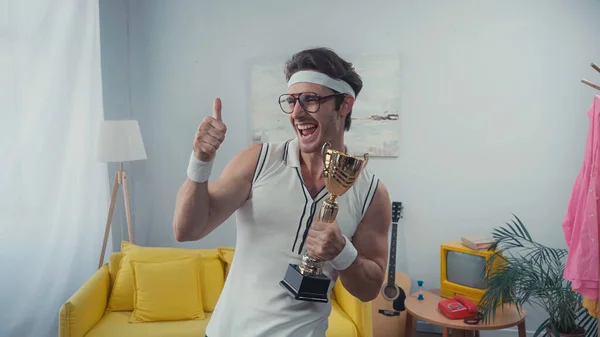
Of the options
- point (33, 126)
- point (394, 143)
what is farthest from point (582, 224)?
point (33, 126)

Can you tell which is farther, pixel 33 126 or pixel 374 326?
pixel 374 326

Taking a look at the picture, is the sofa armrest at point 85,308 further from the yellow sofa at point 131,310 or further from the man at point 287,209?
the man at point 287,209

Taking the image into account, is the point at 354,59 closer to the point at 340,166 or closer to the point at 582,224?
the point at 582,224

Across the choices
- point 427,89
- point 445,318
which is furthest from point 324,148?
point 427,89

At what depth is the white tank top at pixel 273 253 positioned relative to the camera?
1164 millimetres

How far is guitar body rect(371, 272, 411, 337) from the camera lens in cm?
297

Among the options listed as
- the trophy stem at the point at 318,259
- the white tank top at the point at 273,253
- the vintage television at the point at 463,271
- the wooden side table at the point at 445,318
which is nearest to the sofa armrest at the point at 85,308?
the white tank top at the point at 273,253

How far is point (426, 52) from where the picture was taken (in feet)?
10.4

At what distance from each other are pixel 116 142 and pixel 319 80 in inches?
79.3

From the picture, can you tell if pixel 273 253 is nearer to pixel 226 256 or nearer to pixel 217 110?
pixel 217 110

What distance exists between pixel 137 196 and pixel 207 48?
1.20m

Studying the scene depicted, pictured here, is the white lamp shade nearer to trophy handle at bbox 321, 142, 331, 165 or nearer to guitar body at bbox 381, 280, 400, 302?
guitar body at bbox 381, 280, 400, 302

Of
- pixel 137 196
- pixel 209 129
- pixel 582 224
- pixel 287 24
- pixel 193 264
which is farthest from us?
pixel 137 196

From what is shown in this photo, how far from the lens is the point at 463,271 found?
→ 2855 mm
